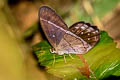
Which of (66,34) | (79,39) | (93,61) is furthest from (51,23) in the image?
(93,61)

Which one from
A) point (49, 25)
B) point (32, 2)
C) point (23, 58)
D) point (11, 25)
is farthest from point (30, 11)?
point (49, 25)

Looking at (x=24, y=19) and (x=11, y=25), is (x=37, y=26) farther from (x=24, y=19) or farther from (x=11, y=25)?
(x=24, y=19)

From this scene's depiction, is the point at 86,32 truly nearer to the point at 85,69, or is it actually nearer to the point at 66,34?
the point at 66,34

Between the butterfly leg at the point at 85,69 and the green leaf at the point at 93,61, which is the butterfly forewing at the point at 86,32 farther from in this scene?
the butterfly leg at the point at 85,69

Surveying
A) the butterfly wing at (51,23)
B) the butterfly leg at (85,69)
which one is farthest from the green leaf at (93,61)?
the butterfly wing at (51,23)

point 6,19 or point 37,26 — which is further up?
point 6,19

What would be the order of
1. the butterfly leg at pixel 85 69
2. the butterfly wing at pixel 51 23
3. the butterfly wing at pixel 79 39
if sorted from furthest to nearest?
the butterfly wing at pixel 79 39 < the butterfly wing at pixel 51 23 < the butterfly leg at pixel 85 69
